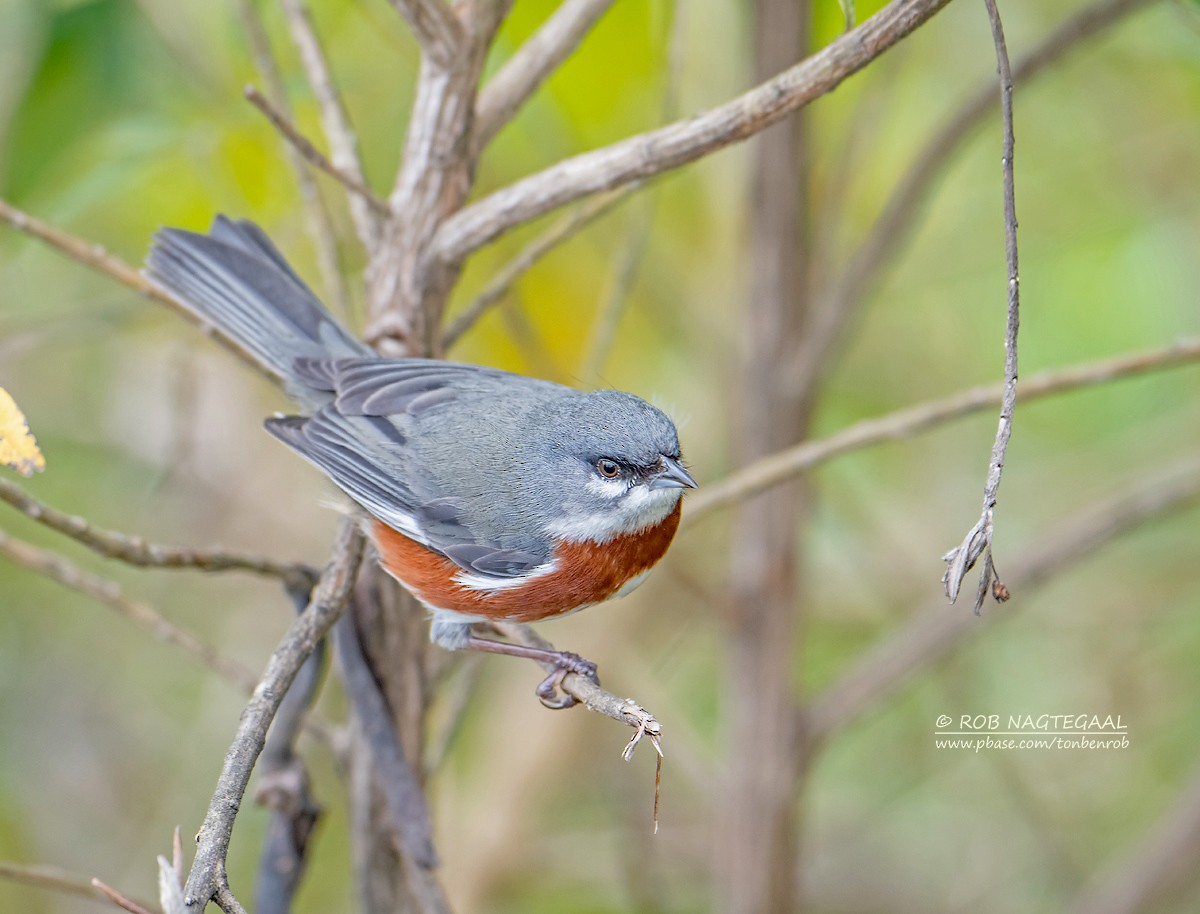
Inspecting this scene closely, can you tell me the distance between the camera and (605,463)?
2971mm

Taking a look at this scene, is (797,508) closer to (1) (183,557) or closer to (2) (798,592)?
(2) (798,592)

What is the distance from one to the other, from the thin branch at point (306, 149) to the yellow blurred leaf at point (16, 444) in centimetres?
67

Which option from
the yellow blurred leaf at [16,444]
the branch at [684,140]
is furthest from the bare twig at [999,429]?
the yellow blurred leaf at [16,444]

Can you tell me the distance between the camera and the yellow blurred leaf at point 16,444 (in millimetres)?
1770

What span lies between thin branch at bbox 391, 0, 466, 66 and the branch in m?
0.31

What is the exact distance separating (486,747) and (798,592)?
85.7 inches

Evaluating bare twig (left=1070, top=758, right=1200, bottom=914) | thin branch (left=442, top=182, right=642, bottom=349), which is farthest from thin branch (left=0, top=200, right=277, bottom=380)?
bare twig (left=1070, top=758, right=1200, bottom=914)

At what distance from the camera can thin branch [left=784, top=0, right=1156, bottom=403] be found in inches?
120

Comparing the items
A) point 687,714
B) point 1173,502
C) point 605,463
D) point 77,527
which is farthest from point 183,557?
point 687,714

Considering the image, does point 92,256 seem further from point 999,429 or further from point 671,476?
point 999,429

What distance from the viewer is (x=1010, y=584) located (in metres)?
3.23

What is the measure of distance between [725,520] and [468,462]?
2365 mm

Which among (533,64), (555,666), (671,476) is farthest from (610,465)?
(533,64)

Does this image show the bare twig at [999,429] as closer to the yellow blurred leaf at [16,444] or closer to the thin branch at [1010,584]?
Answer: the yellow blurred leaf at [16,444]
